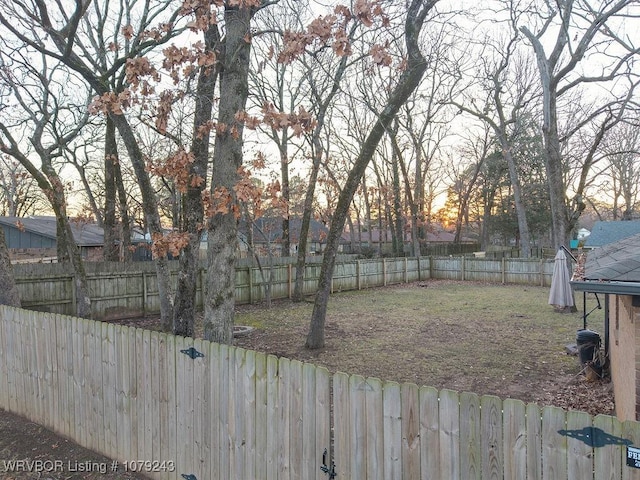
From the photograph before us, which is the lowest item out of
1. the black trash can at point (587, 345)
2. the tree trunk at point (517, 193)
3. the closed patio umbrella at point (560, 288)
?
the black trash can at point (587, 345)

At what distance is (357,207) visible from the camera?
3350cm

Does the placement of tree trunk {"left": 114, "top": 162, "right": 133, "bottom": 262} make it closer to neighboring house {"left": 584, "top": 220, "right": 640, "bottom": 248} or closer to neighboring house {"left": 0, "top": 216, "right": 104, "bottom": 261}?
neighboring house {"left": 0, "top": 216, "right": 104, "bottom": 261}

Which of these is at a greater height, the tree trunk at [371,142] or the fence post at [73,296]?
the tree trunk at [371,142]

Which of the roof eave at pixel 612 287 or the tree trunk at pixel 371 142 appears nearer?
the roof eave at pixel 612 287

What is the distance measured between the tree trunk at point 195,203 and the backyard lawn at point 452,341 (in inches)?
88.6

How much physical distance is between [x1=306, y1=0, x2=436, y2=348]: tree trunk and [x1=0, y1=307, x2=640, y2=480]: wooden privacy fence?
4.46 metres

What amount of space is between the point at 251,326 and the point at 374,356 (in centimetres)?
394

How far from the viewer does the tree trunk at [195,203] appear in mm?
6043

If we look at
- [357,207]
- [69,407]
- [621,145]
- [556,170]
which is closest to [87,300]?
[69,407]

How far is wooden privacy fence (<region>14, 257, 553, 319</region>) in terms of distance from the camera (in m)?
11.5

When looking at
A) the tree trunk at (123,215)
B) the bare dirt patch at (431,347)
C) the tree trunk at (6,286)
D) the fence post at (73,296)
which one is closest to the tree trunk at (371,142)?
the bare dirt patch at (431,347)

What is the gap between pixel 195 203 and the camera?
6.30m

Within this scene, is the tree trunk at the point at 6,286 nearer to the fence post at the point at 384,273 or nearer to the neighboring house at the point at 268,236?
the neighboring house at the point at 268,236

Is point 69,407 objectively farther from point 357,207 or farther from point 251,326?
point 357,207
